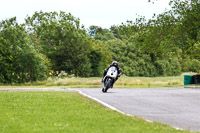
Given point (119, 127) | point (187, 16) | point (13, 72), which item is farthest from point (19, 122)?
point (13, 72)

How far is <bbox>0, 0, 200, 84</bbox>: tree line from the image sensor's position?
139ft

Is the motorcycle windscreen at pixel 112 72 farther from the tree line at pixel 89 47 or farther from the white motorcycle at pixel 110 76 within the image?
the tree line at pixel 89 47

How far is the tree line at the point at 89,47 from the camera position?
42219 millimetres

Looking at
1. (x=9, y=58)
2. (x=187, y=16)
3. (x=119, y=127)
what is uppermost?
(x=187, y=16)

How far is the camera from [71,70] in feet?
235

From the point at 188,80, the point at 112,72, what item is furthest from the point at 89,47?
the point at 112,72

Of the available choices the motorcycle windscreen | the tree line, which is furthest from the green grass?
the tree line

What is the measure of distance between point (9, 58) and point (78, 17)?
23.6 metres

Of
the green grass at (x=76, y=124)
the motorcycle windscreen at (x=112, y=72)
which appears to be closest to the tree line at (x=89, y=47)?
the motorcycle windscreen at (x=112, y=72)

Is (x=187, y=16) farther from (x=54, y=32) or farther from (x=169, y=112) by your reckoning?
(x=54, y=32)

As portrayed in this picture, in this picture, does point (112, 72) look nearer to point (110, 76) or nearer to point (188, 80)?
point (110, 76)

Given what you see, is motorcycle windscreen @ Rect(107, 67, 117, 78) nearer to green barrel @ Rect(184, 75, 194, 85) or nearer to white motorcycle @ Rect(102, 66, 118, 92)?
white motorcycle @ Rect(102, 66, 118, 92)

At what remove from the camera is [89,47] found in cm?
7212

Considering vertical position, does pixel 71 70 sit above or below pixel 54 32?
below
